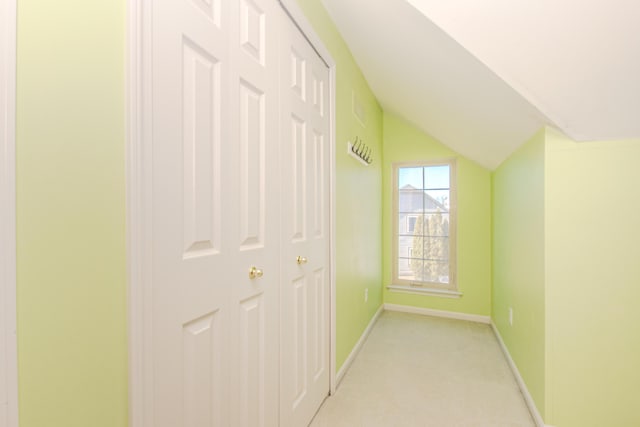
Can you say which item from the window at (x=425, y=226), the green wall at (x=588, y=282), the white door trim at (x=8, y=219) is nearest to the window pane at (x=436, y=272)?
the window at (x=425, y=226)

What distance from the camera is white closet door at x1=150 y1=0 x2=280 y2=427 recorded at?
0.78 m

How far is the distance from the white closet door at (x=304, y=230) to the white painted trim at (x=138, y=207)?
72 centimetres

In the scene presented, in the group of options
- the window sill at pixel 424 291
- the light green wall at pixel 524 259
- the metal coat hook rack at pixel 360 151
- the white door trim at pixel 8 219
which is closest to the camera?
the white door trim at pixel 8 219

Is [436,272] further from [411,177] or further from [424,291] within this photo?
[411,177]

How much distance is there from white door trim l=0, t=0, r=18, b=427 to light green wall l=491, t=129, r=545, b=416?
208 centimetres

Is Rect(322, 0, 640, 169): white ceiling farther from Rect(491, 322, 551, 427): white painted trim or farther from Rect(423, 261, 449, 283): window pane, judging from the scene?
Rect(423, 261, 449, 283): window pane

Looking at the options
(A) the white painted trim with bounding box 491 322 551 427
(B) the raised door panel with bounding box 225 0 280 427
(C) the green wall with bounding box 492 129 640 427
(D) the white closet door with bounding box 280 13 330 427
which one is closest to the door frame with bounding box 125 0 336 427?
(B) the raised door panel with bounding box 225 0 280 427

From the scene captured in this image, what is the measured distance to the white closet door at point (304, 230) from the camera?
1.43 metres

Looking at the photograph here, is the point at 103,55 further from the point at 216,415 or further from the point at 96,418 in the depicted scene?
the point at 216,415

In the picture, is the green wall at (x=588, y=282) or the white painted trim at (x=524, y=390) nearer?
the green wall at (x=588, y=282)

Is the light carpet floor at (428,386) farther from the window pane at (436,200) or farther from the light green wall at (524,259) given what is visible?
the window pane at (436,200)

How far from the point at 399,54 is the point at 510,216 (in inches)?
61.9

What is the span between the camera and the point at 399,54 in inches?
75.5

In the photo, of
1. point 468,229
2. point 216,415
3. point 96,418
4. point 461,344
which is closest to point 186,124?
point 96,418
